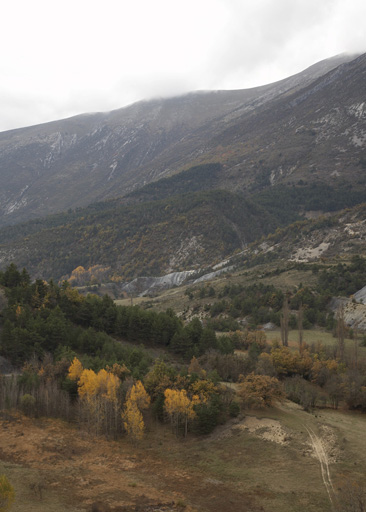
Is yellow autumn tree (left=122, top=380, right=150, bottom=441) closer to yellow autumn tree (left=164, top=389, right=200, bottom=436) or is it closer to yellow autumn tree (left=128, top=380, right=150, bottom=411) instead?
yellow autumn tree (left=128, top=380, right=150, bottom=411)

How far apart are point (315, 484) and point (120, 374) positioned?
26730 mm

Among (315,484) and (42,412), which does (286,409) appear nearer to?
(315,484)

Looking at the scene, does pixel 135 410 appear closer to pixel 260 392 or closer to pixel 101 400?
A: pixel 101 400

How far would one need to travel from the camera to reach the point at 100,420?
45438 millimetres

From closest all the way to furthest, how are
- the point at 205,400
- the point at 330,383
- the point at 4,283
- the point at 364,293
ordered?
the point at 205,400 → the point at 330,383 → the point at 4,283 → the point at 364,293

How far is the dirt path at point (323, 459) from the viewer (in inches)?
1330

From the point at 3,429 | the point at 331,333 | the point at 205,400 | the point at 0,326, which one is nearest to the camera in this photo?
the point at 3,429

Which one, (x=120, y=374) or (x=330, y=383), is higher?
(x=120, y=374)

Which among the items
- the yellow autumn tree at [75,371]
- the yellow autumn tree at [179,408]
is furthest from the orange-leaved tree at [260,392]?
the yellow autumn tree at [75,371]

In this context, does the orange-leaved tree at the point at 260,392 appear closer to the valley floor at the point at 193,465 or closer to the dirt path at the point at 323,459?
the valley floor at the point at 193,465

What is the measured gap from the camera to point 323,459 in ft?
127

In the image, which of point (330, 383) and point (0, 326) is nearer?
point (330, 383)

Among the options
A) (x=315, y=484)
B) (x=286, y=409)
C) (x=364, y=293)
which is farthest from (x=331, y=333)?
(x=315, y=484)

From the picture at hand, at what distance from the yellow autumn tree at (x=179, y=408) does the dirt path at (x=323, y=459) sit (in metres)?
12.3
